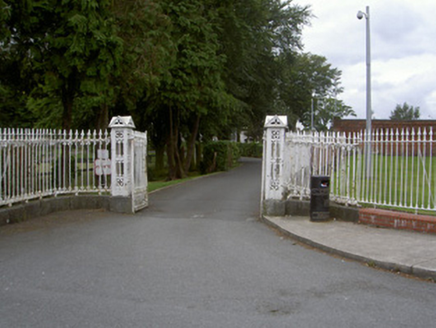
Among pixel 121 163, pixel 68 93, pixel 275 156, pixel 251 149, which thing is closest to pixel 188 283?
pixel 275 156

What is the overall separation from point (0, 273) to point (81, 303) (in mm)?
1951

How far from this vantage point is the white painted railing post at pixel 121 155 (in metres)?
11.9

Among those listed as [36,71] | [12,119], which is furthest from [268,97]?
[36,71]

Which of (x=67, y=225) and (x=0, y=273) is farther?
(x=67, y=225)

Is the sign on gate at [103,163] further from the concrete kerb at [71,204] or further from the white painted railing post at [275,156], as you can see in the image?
the white painted railing post at [275,156]

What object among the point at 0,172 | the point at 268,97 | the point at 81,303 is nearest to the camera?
the point at 81,303

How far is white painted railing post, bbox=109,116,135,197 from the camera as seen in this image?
38.9 ft

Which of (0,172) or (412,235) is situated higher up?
(0,172)

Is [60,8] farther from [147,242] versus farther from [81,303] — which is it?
[81,303]

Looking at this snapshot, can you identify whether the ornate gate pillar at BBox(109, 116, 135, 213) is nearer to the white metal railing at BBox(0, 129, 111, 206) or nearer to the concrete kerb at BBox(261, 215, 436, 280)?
the white metal railing at BBox(0, 129, 111, 206)

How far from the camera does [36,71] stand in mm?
14156

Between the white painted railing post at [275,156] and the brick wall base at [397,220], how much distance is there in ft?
7.05

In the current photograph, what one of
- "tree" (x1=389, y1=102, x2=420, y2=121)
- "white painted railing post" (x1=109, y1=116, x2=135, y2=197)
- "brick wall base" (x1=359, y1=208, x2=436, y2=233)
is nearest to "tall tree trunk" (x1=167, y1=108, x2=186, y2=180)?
"white painted railing post" (x1=109, y1=116, x2=135, y2=197)

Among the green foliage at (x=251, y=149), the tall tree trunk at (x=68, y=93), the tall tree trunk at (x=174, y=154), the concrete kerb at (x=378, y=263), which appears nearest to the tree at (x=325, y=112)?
the green foliage at (x=251, y=149)
